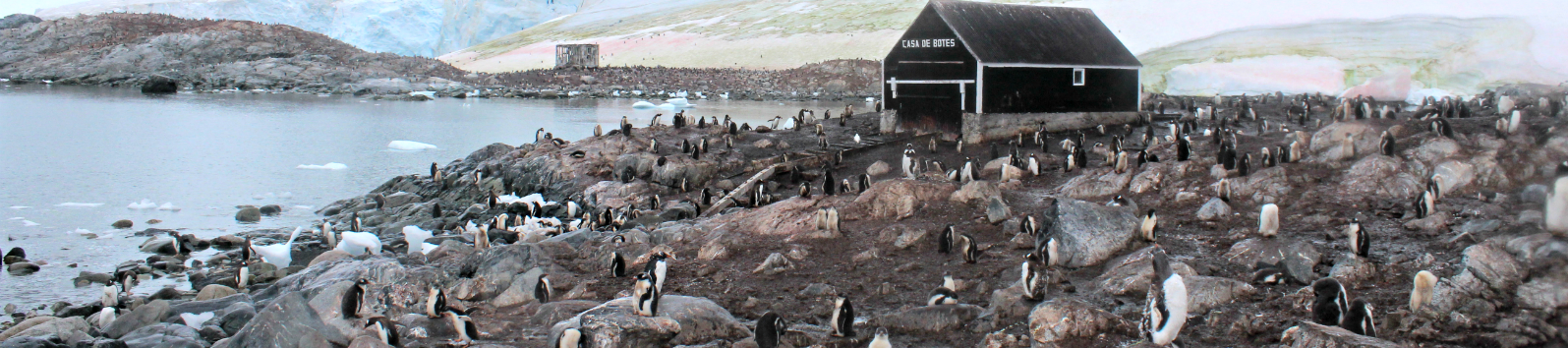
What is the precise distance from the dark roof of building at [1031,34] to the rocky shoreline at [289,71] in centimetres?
4395

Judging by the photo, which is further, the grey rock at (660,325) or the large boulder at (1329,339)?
the grey rock at (660,325)

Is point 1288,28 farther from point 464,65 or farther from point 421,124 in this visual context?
point 464,65

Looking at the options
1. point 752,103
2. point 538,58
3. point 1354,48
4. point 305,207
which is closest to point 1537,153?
point 305,207

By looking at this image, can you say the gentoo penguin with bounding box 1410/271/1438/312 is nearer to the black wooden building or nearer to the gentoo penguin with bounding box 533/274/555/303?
the gentoo penguin with bounding box 533/274/555/303

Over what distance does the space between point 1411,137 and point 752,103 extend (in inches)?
2135

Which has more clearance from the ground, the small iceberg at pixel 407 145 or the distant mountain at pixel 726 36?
the distant mountain at pixel 726 36

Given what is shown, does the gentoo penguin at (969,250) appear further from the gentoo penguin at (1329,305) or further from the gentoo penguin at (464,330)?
the gentoo penguin at (464,330)

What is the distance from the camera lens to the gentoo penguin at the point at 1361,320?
7.21 m

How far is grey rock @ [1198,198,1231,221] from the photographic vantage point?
41.3ft

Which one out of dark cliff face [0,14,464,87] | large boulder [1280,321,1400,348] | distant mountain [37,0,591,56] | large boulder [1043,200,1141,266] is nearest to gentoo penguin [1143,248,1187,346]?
large boulder [1280,321,1400,348]

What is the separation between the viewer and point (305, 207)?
84.8ft

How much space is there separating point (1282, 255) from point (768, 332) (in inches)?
227

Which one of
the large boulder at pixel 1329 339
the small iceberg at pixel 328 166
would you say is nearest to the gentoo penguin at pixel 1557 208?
the large boulder at pixel 1329 339

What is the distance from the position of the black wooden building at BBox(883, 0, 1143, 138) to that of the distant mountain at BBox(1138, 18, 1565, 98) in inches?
286
